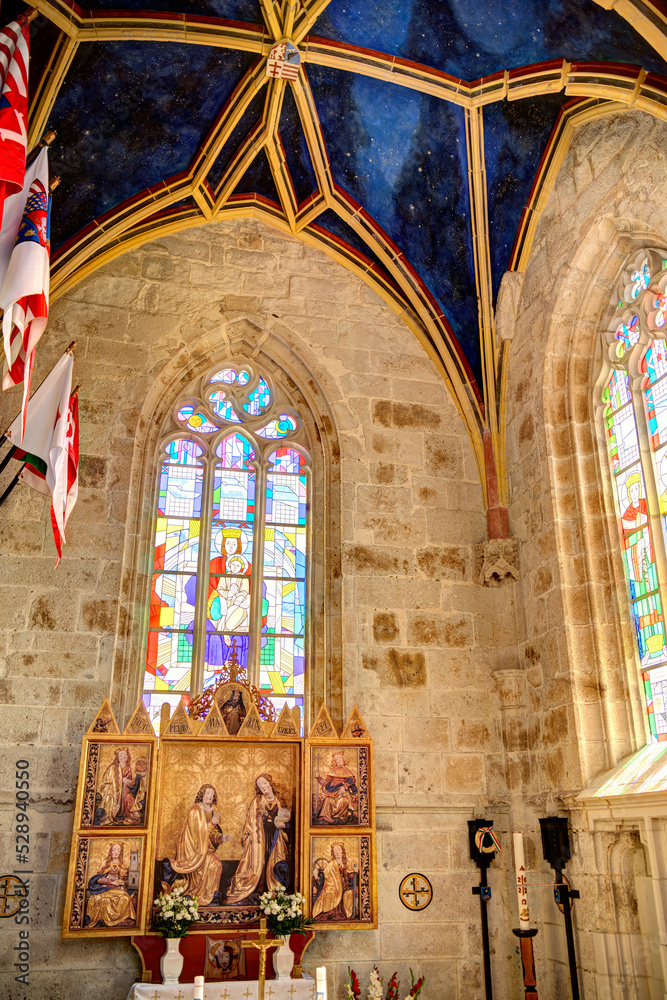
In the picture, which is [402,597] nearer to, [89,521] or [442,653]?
[442,653]

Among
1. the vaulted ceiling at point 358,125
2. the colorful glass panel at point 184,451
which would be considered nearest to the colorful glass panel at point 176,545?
the colorful glass panel at point 184,451

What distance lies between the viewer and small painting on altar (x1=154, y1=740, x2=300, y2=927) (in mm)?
7023

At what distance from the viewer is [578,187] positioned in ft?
27.0

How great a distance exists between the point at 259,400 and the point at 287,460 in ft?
2.38

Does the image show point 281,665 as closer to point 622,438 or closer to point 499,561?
point 499,561

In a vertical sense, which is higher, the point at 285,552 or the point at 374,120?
the point at 374,120

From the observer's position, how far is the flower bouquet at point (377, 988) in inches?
276

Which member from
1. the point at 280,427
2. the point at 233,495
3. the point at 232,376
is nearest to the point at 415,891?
the point at 233,495

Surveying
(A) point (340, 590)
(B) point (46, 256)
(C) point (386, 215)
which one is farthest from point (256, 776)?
(C) point (386, 215)

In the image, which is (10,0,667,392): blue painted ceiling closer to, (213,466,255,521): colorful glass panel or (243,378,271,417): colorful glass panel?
(243,378,271,417): colorful glass panel

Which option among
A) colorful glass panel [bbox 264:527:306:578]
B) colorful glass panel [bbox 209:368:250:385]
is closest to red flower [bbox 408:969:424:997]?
colorful glass panel [bbox 264:527:306:578]

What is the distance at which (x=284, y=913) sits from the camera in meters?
6.82

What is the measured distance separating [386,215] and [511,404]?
2335mm

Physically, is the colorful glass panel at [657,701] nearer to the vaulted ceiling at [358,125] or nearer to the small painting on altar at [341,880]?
the small painting on altar at [341,880]
